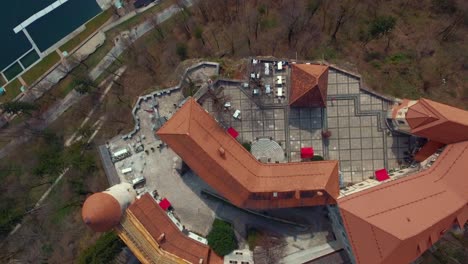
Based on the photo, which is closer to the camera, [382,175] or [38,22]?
[382,175]

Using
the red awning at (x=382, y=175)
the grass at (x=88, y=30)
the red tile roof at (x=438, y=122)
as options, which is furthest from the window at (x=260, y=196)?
the grass at (x=88, y=30)

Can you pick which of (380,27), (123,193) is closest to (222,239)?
(123,193)

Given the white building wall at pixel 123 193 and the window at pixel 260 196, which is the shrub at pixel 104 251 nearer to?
the white building wall at pixel 123 193

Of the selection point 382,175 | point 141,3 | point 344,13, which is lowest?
point 382,175

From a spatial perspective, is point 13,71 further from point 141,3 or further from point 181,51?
point 181,51

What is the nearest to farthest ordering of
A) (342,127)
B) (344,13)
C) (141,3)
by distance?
(342,127), (344,13), (141,3)

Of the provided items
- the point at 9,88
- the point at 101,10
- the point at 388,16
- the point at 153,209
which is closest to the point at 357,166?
the point at 388,16

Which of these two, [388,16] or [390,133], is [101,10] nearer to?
[388,16]
